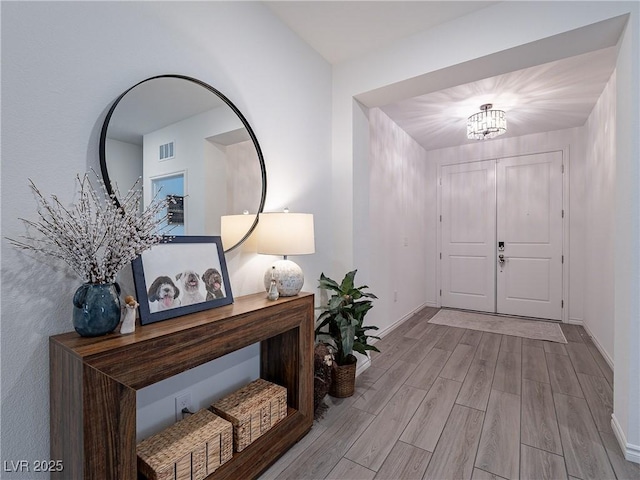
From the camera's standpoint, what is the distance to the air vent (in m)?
1.45

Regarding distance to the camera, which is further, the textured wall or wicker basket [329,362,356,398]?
the textured wall

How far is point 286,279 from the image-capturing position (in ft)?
5.79

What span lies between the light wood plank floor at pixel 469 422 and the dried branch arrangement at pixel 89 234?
1267mm

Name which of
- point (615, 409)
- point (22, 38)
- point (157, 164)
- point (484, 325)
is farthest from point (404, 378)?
point (22, 38)

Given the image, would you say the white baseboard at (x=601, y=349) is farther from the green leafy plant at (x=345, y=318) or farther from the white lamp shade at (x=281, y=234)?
the white lamp shade at (x=281, y=234)

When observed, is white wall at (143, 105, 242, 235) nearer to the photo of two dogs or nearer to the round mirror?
the round mirror

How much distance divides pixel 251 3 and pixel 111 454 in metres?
2.34

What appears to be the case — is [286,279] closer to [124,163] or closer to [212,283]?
[212,283]

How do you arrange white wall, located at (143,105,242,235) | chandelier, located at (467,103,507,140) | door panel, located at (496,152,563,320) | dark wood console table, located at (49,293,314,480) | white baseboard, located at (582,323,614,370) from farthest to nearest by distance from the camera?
door panel, located at (496,152,563,320) → chandelier, located at (467,103,507,140) → white baseboard, located at (582,323,614,370) → white wall, located at (143,105,242,235) → dark wood console table, located at (49,293,314,480)

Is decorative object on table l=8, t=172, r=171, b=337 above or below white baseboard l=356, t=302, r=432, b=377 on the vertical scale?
above

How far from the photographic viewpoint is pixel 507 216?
434cm

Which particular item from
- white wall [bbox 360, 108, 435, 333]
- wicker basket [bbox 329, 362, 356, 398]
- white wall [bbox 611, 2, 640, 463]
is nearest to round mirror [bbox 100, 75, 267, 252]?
wicker basket [bbox 329, 362, 356, 398]

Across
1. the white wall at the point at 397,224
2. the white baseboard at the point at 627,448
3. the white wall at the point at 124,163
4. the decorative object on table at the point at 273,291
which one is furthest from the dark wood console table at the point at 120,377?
the white baseboard at the point at 627,448

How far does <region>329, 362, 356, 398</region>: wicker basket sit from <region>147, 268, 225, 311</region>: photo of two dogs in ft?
3.75
